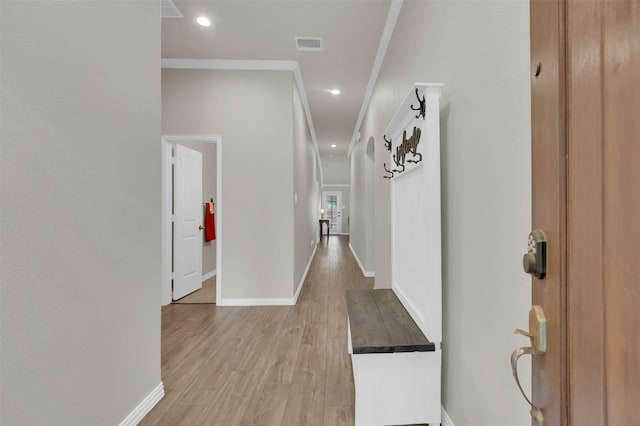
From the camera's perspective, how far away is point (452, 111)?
137 cm

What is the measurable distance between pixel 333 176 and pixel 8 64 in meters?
11.4

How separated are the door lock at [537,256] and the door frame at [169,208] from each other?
131 inches

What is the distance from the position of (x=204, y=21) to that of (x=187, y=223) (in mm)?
2441

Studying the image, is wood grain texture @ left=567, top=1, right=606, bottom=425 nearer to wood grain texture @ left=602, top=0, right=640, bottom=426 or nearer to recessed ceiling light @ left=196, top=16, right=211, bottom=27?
wood grain texture @ left=602, top=0, right=640, bottom=426

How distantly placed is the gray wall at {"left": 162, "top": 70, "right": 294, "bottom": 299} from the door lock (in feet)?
10.3

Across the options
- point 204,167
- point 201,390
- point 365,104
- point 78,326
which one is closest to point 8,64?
point 78,326

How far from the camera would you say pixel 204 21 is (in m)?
2.72

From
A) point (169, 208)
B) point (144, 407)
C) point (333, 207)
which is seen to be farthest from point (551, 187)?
point (333, 207)

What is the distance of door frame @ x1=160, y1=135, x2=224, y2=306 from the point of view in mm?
3484

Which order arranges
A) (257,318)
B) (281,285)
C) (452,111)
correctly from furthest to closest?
(281,285) < (257,318) < (452,111)

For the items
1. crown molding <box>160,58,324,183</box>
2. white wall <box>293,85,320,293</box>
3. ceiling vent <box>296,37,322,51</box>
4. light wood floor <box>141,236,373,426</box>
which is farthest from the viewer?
white wall <box>293,85,320,293</box>

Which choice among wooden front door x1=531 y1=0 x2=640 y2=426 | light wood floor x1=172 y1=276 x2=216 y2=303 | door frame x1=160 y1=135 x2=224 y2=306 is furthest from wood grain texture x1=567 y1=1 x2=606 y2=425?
light wood floor x1=172 y1=276 x2=216 y2=303

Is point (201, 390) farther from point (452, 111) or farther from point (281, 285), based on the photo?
point (452, 111)

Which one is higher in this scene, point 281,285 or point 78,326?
point 78,326
